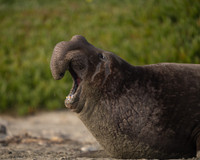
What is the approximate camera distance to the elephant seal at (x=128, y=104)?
2.71 metres

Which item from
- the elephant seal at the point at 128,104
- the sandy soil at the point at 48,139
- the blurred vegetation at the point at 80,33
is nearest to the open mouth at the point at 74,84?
the elephant seal at the point at 128,104

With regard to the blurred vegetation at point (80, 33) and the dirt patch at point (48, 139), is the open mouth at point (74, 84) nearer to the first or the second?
the dirt patch at point (48, 139)

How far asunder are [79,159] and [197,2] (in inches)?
277

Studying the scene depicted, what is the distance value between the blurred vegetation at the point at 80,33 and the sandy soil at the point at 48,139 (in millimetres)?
581

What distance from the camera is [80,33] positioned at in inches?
386

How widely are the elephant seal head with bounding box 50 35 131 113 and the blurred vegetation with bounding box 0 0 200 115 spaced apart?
4523mm

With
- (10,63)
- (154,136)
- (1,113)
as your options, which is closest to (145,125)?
(154,136)

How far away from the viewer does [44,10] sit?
43.4 ft

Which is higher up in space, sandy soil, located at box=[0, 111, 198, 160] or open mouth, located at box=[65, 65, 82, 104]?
open mouth, located at box=[65, 65, 82, 104]

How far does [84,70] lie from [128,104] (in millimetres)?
500

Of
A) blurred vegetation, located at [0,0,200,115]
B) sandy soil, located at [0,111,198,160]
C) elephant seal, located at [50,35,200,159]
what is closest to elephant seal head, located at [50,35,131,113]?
elephant seal, located at [50,35,200,159]

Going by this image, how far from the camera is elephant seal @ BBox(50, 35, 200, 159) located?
107 inches

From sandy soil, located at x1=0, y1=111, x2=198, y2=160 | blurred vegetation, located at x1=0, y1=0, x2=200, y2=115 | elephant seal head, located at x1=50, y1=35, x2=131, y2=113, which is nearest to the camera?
elephant seal head, located at x1=50, y1=35, x2=131, y2=113

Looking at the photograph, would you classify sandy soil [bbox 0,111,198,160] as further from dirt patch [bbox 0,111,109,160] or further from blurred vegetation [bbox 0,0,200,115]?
blurred vegetation [bbox 0,0,200,115]
